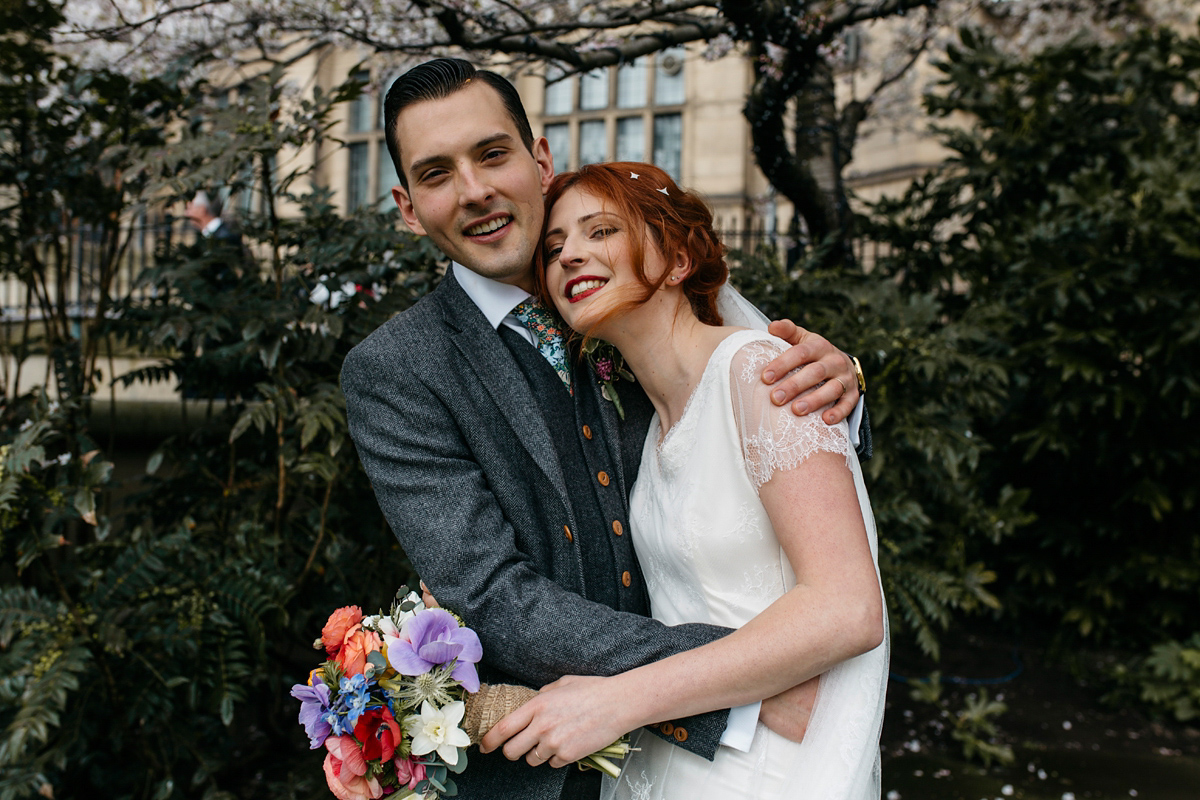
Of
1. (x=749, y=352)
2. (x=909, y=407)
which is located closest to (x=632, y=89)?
(x=909, y=407)

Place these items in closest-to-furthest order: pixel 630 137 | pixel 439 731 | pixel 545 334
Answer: pixel 439 731
pixel 545 334
pixel 630 137

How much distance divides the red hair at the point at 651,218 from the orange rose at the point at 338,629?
763mm

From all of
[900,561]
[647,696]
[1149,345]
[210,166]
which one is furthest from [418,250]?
[1149,345]

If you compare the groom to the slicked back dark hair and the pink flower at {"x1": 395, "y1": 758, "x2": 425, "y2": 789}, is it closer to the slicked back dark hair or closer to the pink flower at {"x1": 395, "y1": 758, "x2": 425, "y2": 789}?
the slicked back dark hair

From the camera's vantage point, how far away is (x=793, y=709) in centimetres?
143

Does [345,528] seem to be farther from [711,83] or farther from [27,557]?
[711,83]

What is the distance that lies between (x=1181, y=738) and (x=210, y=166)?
498 centimetres

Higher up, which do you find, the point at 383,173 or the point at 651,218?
the point at 383,173

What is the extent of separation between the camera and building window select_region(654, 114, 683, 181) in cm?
1141

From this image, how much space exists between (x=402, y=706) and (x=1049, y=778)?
3462 mm

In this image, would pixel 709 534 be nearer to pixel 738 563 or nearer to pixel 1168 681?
pixel 738 563

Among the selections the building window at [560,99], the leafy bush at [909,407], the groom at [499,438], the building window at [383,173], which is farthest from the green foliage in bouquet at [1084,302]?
the building window at [383,173]

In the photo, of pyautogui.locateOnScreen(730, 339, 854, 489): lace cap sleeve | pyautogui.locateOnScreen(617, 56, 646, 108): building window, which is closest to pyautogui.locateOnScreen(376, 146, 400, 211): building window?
pyautogui.locateOnScreen(617, 56, 646, 108): building window

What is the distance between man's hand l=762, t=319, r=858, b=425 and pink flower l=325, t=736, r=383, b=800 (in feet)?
3.09
